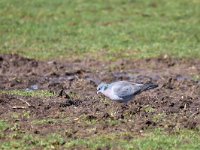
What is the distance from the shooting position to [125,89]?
416 inches

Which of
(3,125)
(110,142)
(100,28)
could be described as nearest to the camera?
(110,142)

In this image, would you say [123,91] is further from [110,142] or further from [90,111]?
[110,142]

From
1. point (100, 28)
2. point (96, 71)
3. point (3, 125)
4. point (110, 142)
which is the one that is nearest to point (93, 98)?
point (3, 125)

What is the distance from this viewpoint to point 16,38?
17.2 m

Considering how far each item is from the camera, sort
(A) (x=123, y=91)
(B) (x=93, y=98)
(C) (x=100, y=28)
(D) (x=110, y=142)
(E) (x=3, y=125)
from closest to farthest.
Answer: (D) (x=110, y=142)
(E) (x=3, y=125)
(A) (x=123, y=91)
(B) (x=93, y=98)
(C) (x=100, y=28)

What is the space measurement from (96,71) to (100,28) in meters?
3.74

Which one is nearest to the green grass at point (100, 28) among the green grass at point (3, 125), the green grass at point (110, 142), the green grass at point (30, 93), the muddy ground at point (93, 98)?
the muddy ground at point (93, 98)

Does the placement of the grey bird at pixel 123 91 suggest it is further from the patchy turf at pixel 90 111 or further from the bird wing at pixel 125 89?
the patchy turf at pixel 90 111

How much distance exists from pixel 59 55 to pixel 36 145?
7.41 m

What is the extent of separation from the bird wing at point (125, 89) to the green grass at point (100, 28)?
200 inches

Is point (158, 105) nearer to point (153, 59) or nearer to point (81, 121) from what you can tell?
point (81, 121)

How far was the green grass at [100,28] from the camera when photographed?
1628 cm

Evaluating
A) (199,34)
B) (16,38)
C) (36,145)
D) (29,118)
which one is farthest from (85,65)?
(36,145)

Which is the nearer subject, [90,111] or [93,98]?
[90,111]
